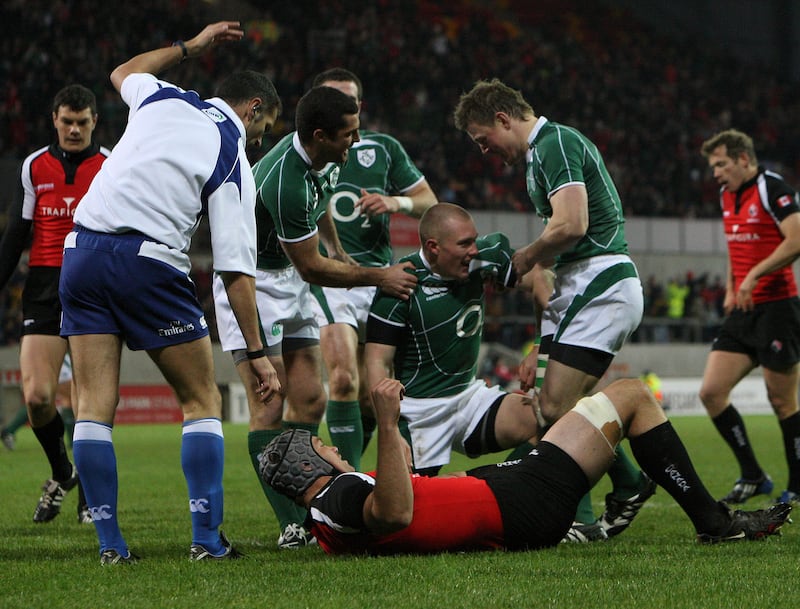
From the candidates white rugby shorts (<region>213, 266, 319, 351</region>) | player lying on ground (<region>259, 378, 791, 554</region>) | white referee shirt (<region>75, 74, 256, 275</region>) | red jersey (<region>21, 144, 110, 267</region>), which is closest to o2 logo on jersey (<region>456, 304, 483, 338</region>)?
white rugby shorts (<region>213, 266, 319, 351</region>)

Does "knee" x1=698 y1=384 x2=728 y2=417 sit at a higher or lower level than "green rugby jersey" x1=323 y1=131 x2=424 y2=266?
lower

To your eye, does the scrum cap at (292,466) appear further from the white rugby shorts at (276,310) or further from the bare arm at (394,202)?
the bare arm at (394,202)

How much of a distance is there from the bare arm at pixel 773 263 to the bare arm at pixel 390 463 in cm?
417

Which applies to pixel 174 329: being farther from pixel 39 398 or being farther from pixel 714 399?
pixel 714 399

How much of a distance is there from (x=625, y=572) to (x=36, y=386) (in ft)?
12.8

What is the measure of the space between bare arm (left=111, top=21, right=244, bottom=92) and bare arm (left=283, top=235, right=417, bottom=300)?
1014mm

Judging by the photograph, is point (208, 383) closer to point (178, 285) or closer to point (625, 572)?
point (178, 285)

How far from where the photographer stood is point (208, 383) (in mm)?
4531

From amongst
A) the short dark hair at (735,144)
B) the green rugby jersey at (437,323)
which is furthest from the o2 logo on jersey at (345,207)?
the short dark hair at (735,144)

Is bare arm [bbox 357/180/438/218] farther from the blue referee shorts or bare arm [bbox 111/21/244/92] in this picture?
the blue referee shorts

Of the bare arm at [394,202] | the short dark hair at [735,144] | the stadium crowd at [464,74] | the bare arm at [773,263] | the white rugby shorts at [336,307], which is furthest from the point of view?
the stadium crowd at [464,74]

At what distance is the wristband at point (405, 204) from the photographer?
637cm

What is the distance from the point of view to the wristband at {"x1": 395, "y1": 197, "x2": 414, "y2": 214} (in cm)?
637

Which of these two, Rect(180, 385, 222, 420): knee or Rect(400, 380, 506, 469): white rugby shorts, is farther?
Rect(400, 380, 506, 469): white rugby shorts
